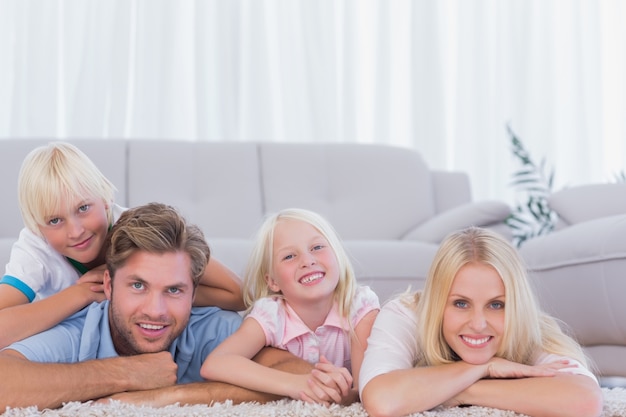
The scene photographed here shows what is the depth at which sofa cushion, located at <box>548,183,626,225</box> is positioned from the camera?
2922 mm

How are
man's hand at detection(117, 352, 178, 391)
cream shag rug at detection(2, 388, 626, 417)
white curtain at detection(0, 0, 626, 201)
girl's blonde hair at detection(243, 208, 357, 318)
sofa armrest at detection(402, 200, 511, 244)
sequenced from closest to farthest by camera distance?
cream shag rug at detection(2, 388, 626, 417)
man's hand at detection(117, 352, 178, 391)
girl's blonde hair at detection(243, 208, 357, 318)
sofa armrest at detection(402, 200, 511, 244)
white curtain at detection(0, 0, 626, 201)

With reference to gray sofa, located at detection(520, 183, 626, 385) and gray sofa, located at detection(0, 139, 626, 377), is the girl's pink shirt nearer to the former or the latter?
gray sofa, located at detection(0, 139, 626, 377)

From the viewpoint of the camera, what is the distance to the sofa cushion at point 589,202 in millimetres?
2922

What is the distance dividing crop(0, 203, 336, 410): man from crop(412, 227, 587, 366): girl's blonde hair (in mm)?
260

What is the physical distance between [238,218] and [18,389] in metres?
1.79

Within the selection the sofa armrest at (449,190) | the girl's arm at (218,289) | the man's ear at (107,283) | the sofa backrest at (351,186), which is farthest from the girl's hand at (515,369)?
the sofa armrest at (449,190)

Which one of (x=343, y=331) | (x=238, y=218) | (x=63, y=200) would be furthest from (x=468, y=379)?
(x=238, y=218)

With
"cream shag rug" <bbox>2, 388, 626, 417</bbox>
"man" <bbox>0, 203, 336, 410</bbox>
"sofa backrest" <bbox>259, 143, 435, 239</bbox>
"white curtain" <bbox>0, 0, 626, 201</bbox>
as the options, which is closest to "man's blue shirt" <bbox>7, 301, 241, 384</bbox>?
"man" <bbox>0, 203, 336, 410</bbox>

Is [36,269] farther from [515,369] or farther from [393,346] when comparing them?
[515,369]

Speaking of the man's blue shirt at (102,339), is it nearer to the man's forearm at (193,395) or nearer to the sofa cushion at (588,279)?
the man's forearm at (193,395)

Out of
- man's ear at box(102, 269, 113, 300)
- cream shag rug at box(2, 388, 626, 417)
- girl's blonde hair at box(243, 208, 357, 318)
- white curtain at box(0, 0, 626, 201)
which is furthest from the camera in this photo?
white curtain at box(0, 0, 626, 201)

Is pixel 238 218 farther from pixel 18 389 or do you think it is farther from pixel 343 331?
pixel 18 389

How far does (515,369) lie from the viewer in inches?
63.8

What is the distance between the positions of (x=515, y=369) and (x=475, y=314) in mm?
133
